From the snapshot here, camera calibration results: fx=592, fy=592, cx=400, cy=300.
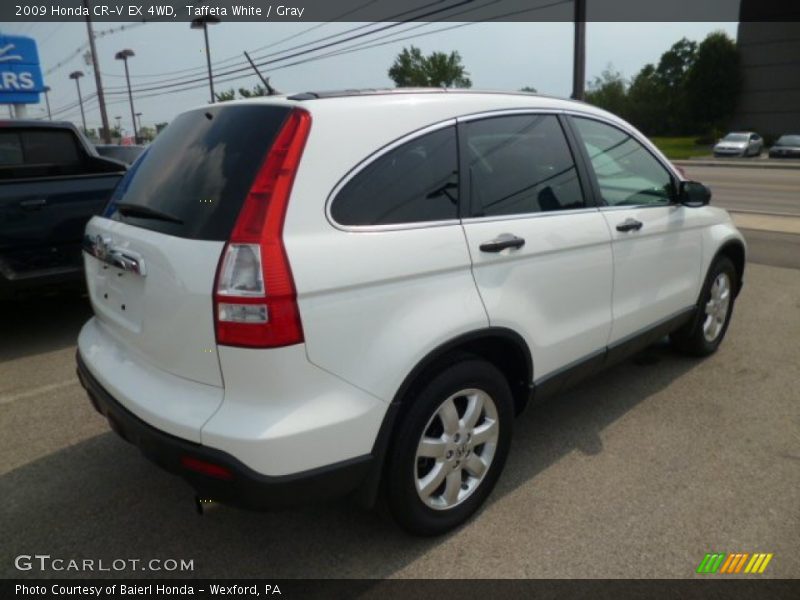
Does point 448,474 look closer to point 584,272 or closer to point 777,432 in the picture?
point 584,272

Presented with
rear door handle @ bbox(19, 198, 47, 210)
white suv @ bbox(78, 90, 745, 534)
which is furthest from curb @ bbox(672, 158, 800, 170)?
white suv @ bbox(78, 90, 745, 534)

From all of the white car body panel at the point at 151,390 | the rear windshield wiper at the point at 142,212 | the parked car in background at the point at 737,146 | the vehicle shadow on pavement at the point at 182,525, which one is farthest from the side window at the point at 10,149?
the parked car in background at the point at 737,146

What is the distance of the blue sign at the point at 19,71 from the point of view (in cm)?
2472

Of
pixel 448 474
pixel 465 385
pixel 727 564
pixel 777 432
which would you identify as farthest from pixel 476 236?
pixel 777 432

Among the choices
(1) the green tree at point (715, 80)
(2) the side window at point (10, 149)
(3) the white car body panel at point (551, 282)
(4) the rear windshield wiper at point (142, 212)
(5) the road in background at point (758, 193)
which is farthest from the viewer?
(1) the green tree at point (715, 80)

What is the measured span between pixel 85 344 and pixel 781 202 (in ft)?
53.6

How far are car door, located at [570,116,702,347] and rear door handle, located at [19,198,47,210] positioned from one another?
3.99m

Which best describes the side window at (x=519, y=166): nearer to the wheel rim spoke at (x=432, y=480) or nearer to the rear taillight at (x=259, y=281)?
the rear taillight at (x=259, y=281)

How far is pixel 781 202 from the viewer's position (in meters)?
14.6

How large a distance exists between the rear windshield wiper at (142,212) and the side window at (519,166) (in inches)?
46.4

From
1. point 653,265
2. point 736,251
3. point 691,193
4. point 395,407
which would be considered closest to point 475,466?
point 395,407

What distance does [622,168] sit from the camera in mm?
3393

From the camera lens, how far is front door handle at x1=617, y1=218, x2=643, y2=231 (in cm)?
312

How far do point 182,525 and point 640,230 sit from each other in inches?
108
